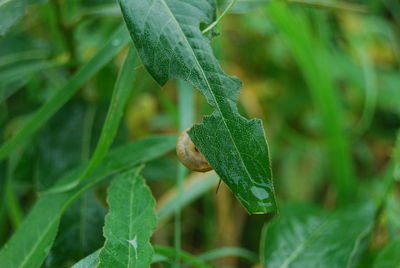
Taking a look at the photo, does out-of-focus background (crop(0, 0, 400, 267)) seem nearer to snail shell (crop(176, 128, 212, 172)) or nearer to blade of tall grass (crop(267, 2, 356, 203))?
blade of tall grass (crop(267, 2, 356, 203))

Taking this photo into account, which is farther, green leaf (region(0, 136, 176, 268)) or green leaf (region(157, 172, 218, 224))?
green leaf (region(157, 172, 218, 224))

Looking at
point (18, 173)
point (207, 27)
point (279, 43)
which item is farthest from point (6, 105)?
point (279, 43)

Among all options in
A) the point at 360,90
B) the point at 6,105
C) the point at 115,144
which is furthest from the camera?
the point at 360,90

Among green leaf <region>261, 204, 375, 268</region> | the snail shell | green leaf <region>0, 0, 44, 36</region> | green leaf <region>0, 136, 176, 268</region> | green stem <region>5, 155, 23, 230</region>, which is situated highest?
green leaf <region>0, 0, 44, 36</region>

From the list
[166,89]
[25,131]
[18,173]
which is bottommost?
[166,89]

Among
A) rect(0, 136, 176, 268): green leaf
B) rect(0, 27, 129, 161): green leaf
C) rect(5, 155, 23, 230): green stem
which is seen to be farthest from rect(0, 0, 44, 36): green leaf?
rect(5, 155, 23, 230): green stem

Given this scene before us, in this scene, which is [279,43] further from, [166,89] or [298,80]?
[166,89]

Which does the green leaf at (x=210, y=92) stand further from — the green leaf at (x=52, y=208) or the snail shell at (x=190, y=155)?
the green leaf at (x=52, y=208)
